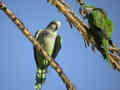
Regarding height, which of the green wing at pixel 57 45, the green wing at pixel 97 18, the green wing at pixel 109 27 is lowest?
the green wing at pixel 57 45

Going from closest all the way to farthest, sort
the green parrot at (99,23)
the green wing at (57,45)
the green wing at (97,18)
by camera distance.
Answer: the green parrot at (99,23) → the green wing at (97,18) → the green wing at (57,45)

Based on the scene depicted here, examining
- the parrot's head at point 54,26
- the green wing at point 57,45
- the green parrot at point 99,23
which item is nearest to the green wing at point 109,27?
the green parrot at point 99,23

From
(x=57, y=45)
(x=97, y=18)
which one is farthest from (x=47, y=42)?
(x=97, y=18)

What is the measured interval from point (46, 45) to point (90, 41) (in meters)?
1.25

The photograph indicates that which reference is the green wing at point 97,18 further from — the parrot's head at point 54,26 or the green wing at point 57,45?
the green wing at point 57,45

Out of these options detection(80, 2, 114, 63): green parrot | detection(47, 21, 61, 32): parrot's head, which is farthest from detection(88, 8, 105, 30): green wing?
detection(47, 21, 61, 32): parrot's head

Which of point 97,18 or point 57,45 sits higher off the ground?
point 97,18

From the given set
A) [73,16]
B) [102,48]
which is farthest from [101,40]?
[73,16]

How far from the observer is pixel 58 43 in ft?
7.97

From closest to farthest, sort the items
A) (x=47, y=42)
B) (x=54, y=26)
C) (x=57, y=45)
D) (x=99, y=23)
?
(x=99, y=23) → (x=54, y=26) → (x=47, y=42) → (x=57, y=45)

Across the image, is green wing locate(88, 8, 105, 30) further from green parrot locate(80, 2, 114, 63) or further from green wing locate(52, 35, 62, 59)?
green wing locate(52, 35, 62, 59)

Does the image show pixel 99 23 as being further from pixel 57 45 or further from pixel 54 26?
pixel 57 45

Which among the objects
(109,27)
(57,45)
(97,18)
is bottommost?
(57,45)

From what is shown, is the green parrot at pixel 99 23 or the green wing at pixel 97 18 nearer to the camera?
the green parrot at pixel 99 23
